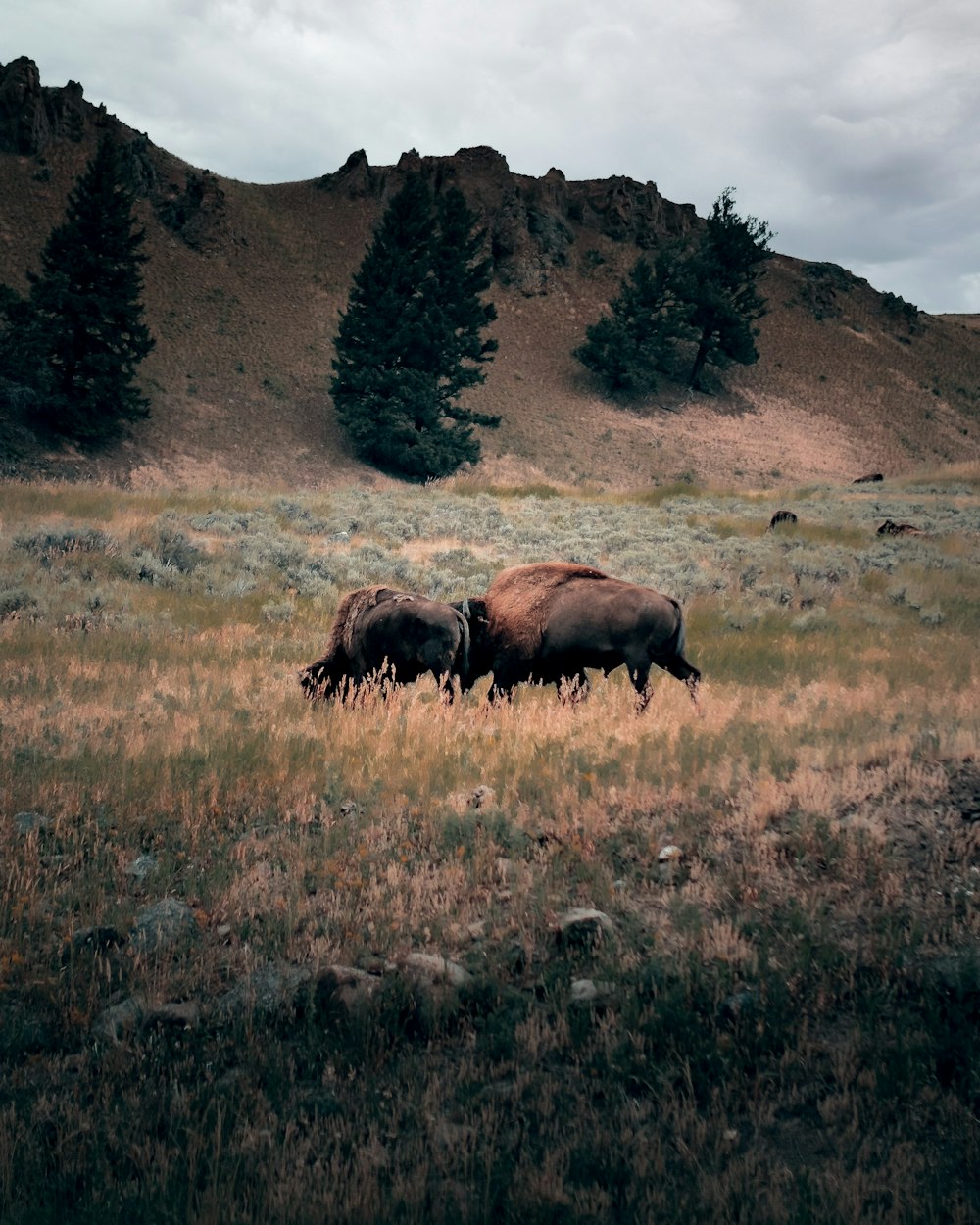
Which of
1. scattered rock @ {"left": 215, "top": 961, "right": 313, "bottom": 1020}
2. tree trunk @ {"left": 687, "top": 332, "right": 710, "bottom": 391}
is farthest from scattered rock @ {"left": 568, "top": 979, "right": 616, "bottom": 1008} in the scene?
tree trunk @ {"left": 687, "top": 332, "right": 710, "bottom": 391}

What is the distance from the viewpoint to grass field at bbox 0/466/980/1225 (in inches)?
114

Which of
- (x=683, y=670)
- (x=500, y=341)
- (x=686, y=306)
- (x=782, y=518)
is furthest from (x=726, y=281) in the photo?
(x=683, y=670)

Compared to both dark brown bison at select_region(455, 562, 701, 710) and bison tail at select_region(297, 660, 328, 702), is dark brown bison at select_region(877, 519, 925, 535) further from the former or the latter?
bison tail at select_region(297, 660, 328, 702)

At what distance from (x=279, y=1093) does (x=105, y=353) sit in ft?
116

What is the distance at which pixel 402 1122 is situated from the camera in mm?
3209

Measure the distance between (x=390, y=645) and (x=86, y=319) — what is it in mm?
30180

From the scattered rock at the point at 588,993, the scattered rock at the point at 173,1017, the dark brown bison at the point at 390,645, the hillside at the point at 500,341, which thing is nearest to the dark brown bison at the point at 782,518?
the dark brown bison at the point at 390,645

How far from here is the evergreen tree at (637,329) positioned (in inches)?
2259

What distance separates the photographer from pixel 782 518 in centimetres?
2361

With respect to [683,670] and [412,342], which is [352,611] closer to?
[683,670]

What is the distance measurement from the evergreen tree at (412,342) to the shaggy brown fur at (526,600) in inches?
1265

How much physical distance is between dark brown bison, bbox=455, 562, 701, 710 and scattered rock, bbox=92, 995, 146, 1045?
18.6ft

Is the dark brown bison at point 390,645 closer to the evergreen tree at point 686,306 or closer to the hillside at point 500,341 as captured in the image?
the hillside at point 500,341

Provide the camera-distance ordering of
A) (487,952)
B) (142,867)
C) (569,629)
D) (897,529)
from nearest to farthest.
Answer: (487,952)
(142,867)
(569,629)
(897,529)
